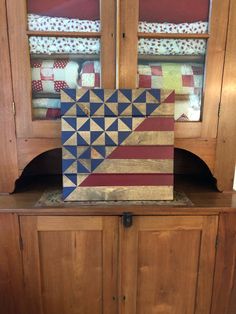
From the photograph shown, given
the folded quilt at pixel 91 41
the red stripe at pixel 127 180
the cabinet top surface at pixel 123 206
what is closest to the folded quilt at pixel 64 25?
the folded quilt at pixel 91 41

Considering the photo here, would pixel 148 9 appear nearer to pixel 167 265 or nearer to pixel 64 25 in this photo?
pixel 64 25

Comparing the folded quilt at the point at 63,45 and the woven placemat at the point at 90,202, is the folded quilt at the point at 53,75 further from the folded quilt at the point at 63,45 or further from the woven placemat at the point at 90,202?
the woven placemat at the point at 90,202

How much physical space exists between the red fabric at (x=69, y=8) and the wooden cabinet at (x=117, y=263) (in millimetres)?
746

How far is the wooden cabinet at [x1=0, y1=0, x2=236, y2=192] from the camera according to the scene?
38.0 inches

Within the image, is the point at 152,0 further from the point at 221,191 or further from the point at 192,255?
the point at 192,255

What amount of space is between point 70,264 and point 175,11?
1038mm

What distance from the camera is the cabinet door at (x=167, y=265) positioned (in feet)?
3.31

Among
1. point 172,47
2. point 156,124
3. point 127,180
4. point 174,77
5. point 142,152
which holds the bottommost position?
point 127,180

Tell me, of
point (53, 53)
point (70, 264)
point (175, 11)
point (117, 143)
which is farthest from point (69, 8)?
point (70, 264)

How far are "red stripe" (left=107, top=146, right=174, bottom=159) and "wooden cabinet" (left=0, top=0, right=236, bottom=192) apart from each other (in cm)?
8

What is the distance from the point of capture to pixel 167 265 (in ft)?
3.42

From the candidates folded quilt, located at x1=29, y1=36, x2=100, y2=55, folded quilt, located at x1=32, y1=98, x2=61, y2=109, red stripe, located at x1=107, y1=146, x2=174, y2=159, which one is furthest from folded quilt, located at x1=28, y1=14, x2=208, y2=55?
red stripe, located at x1=107, y1=146, x2=174, y2=159

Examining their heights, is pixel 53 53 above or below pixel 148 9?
below

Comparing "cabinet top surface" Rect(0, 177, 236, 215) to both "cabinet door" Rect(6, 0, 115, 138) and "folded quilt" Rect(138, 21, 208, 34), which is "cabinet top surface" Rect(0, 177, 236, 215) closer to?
"cabinet door" Rect(6, 0, 115, 138)
